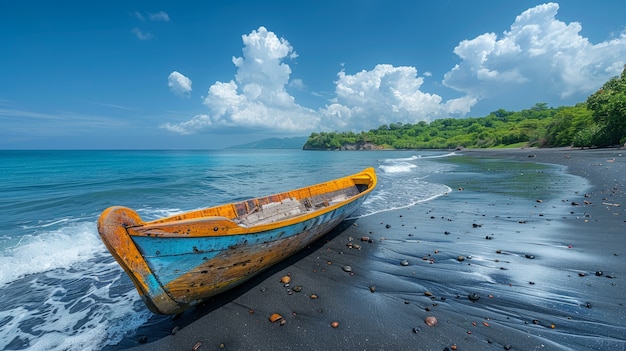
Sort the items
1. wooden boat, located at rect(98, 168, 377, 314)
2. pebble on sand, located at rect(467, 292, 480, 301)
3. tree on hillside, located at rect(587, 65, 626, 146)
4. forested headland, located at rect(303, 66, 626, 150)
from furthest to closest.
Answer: forested headland, located at rect(303, 66, 626, 150) < tree on hillside, located at rect(587, 65, 626, 146) < pebble on sand, located at rect(467, 292, 480, 301) < wooden boat, located at rect(98, 168, 377, 314)

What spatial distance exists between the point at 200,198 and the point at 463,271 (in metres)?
16.0

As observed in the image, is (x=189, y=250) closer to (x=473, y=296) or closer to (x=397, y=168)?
(x=473, y=296)

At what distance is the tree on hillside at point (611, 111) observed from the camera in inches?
1412

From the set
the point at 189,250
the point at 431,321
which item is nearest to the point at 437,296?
the point at 431,321

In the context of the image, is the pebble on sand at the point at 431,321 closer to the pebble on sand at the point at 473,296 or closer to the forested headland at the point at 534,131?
the pebble on sand at the point at 473,296

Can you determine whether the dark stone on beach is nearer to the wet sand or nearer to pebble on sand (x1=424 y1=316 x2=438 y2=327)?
the wet sand

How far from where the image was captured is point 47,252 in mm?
7996

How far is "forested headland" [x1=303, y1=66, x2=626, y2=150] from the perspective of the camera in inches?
1508

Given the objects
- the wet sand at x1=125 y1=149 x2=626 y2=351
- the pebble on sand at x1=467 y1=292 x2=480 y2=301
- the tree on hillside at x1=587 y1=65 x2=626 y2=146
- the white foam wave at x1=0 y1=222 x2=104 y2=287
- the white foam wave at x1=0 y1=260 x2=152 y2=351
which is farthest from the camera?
the tree on hillside at x1=587 y1=65 x2=626 y2=146

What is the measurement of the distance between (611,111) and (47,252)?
194 feet

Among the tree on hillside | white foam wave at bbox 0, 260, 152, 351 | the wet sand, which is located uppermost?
the tree on hillside

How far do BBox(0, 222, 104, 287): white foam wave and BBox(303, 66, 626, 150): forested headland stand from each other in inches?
2251

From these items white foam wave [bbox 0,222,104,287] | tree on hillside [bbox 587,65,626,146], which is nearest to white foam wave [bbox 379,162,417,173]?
white foam wave [bbox 0,222,104,287]

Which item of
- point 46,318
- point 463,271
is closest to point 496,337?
point 463,271
